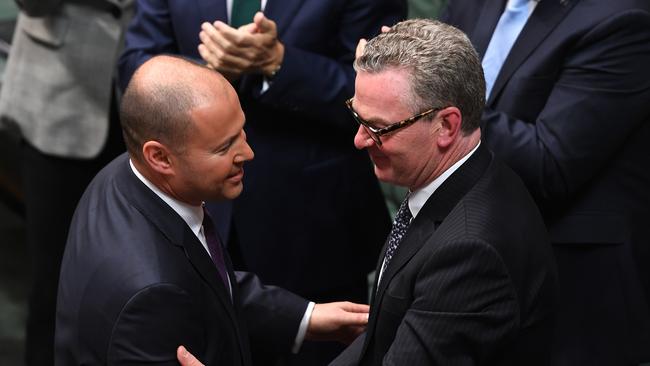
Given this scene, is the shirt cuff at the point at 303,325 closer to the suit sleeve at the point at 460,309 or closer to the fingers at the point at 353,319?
the fingers at the point at 353,319

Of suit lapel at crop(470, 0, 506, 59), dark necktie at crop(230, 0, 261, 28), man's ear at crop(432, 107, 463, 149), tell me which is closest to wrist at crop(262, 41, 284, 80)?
dark necktie at crop(230, 0, 261, 28)

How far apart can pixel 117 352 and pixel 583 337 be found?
4.74ft

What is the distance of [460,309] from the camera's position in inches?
95.3

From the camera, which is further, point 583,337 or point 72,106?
point 72,106

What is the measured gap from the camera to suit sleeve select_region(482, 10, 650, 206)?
10.2ft

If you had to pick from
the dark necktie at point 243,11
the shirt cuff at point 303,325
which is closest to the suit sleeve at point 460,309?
the shirt cuff at point 303,325

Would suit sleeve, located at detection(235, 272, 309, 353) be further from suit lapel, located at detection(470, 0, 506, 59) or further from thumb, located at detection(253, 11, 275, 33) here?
suit lapel, located at detection(470, 0, 506, 59)

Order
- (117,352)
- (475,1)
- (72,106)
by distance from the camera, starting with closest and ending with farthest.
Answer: (117,352)
(475,1)
(72,106)

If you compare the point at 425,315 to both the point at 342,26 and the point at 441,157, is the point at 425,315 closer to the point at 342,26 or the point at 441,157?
the point at 441,157

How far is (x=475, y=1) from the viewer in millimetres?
3525

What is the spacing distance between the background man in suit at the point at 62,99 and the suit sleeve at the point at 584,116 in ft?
4.89

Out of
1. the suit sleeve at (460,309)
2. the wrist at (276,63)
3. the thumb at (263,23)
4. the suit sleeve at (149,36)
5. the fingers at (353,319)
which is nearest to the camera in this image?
the suit sleeve at (460,309)

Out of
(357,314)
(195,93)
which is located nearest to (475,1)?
(357,314)

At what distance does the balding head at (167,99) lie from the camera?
8.25 feet
